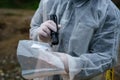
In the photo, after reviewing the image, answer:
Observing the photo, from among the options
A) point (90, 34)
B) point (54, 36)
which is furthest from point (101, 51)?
point (54, 36)

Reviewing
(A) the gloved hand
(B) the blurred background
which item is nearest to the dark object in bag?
(A) the gloved hand

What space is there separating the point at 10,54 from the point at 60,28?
6098 millimetres

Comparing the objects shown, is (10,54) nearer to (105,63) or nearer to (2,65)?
(2,65)

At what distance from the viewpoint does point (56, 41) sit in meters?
2.79

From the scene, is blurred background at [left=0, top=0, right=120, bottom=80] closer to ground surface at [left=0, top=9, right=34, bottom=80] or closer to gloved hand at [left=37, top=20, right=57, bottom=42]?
ground surface at [left=0, top=9, right=34, bottom=80]

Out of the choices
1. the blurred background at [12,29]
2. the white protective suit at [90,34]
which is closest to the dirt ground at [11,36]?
the blurred background at [12,29]

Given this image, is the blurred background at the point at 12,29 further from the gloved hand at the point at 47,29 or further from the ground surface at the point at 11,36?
the gloved hand at the point at 47,29

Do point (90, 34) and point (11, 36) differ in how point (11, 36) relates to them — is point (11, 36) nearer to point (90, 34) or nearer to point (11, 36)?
point (11, 36)

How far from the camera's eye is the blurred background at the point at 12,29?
314 inches

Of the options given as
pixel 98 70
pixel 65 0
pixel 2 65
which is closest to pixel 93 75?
pixel 98 70

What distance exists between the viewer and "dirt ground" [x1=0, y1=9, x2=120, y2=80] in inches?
310

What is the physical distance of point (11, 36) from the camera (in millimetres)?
9695

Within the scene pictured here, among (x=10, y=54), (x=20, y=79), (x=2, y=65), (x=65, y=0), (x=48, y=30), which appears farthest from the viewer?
(x=10, y=54)

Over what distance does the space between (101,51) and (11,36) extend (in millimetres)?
6990
